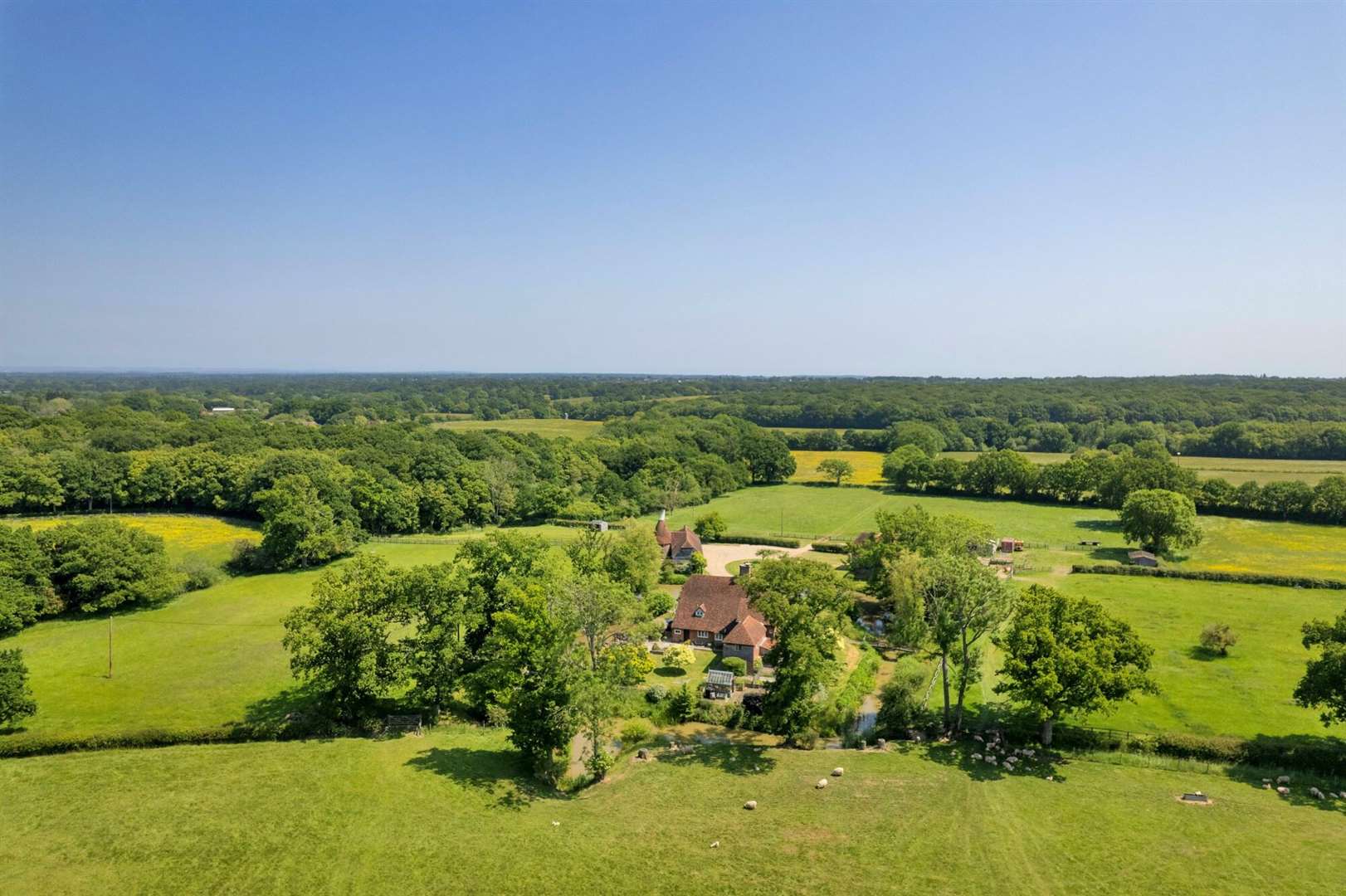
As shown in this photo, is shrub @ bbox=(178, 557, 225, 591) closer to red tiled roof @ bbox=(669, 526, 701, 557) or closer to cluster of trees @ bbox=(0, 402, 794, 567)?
cluster of trees @ bbox=(0, 402, 794, 567)

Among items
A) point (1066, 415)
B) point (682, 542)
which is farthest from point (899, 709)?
point (1066, 415)

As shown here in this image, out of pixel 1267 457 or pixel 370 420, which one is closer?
pixel 1267 457

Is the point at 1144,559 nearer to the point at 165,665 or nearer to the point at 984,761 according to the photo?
the point at 984,761

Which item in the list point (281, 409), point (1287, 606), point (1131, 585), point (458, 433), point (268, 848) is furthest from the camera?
point (281, 409)

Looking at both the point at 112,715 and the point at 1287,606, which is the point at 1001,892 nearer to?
the point at 112,715

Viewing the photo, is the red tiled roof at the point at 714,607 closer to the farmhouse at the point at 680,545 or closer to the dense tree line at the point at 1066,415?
the farmhouse at the point at 680,545

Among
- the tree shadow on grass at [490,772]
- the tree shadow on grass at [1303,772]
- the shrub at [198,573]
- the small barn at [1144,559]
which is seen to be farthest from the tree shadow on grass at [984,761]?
the shrub at [198,573]

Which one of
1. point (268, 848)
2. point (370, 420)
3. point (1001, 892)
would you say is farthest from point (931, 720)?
point (370, 420)
